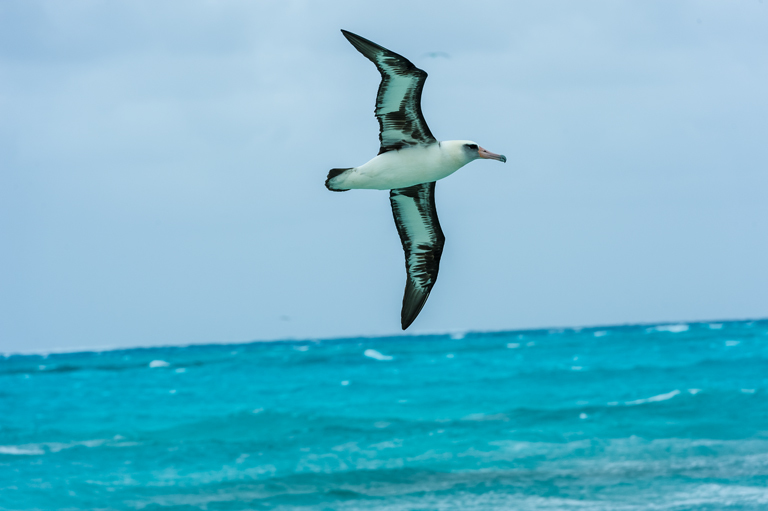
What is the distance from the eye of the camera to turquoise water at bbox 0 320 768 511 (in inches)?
754

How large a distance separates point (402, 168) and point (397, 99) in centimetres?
78

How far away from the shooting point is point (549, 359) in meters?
48.7

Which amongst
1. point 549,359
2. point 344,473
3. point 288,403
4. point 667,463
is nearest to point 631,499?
point 667,463

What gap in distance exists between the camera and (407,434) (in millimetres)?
27297

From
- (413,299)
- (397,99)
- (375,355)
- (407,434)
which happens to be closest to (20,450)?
(407,434)

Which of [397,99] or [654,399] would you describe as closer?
[397,99]

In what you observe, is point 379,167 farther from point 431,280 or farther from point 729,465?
point 729,465

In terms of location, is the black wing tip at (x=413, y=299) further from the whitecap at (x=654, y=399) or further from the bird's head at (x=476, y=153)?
the whitecap at (x=654, y=399)

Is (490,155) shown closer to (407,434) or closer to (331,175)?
(331,175)

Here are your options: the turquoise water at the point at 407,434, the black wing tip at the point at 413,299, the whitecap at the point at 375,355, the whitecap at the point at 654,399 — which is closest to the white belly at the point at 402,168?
the black wing tip at the point at 413,299

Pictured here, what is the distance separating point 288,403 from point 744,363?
21810 mm

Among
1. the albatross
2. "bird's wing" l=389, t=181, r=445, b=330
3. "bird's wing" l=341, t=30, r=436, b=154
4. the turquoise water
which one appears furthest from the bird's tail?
the turquoise water

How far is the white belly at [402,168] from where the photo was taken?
32.4 ft

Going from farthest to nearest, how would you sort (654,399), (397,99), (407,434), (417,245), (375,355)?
(375,355) → (654,399) → (407,434) → (417,245) → (397,99)
